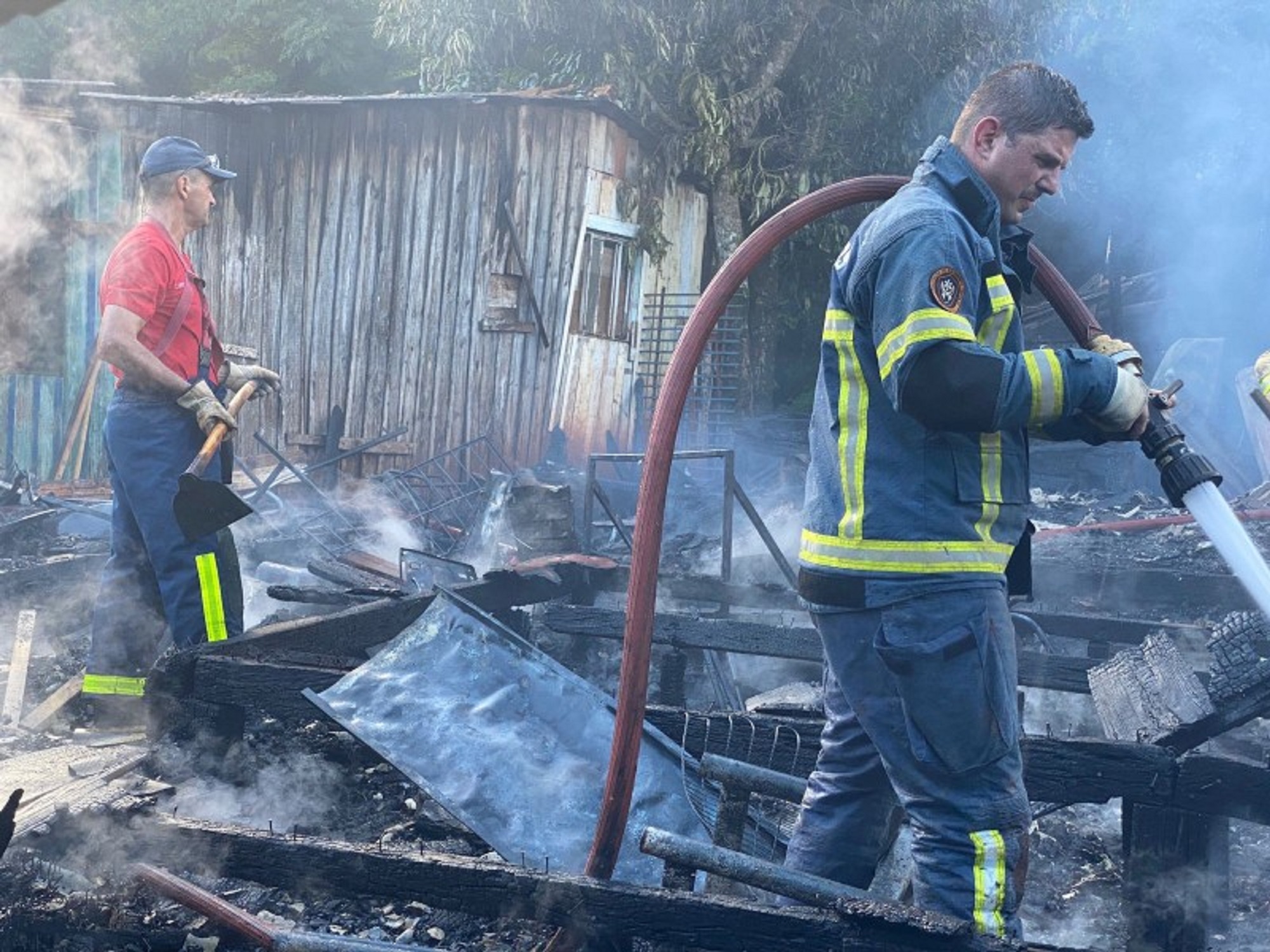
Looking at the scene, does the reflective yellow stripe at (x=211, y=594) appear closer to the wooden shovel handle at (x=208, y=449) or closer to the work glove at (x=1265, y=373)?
the wooden shovel handle at (x=208, y=449)

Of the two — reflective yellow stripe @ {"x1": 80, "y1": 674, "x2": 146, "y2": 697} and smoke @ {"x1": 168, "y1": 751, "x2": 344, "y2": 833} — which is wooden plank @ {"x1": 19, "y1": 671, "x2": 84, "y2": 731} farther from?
smoke @ {"x1": 168, "y1": 751, "x2": 344, "y2": 833}

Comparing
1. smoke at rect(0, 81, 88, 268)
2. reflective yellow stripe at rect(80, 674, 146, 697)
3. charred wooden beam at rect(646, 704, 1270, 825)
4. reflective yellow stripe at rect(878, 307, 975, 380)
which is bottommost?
reflective yellow stripe at rect(80, 674, 146, 697)

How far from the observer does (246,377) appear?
5598 millimetres

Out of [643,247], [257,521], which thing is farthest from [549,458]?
[257,521]

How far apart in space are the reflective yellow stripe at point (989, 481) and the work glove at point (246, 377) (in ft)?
12.5

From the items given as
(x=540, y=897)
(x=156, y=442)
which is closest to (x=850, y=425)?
(x=540, y=897)

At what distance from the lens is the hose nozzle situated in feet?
9.11

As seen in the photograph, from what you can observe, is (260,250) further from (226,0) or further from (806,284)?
(226,0)

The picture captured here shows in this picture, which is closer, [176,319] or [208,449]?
[208,449]

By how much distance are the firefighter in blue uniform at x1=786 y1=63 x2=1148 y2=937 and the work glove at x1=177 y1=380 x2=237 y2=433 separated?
2908 millimetres

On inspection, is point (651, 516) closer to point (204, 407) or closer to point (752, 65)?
point (204, 407)

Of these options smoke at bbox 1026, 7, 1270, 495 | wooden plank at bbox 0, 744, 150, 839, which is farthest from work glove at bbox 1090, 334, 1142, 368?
smoke at bbox 1026, 7, 1270, 495

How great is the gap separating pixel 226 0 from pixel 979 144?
23.0 meters

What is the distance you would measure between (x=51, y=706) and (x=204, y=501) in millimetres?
1312
